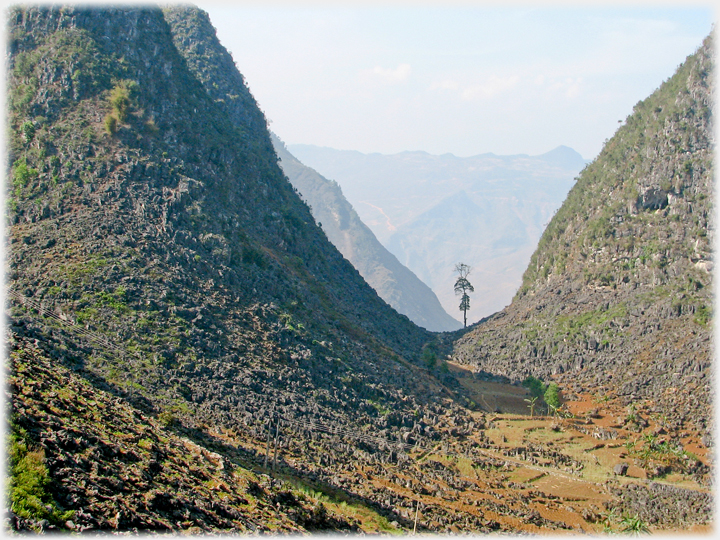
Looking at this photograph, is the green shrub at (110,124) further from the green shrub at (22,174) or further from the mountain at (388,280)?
the mountain at (388,280)

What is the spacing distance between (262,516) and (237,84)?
7279 cm

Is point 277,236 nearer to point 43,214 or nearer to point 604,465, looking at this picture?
point 43,214

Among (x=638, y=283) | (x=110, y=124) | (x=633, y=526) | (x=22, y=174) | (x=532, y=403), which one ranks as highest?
(x=110, y=124)

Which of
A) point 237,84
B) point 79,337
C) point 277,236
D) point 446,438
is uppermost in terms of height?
point 237,84

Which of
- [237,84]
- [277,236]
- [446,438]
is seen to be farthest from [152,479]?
[237,84]

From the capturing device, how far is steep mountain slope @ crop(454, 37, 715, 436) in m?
58.5

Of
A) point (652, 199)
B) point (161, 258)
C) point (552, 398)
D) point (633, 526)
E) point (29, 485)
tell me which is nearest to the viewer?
point (29, 485)

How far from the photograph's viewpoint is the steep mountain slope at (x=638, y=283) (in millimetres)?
58500

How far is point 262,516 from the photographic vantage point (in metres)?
25.8

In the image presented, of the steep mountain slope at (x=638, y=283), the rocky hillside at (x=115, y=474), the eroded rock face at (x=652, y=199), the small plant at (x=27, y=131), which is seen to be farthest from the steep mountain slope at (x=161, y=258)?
the eroded rock face at (x=652, y=199)

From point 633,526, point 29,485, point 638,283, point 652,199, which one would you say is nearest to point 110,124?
point 29,485

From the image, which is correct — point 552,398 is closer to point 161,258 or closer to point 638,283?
point 638,283

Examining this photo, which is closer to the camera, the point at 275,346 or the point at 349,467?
the point at 349,467

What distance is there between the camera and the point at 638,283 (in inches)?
2719
